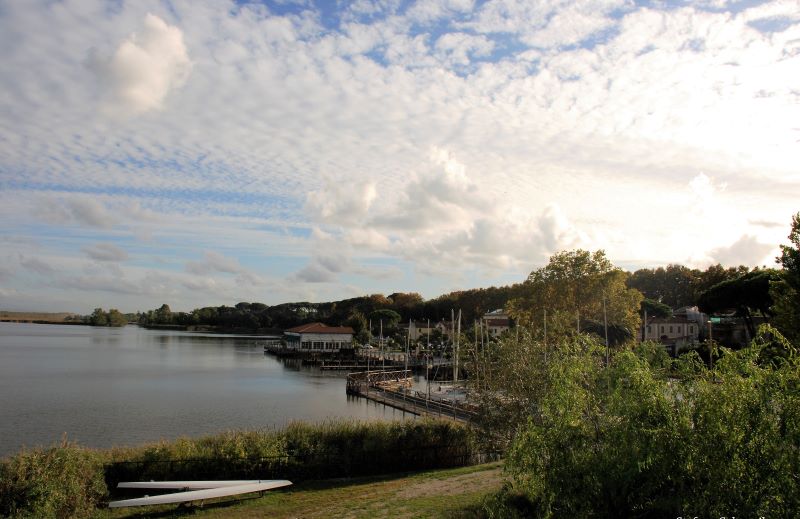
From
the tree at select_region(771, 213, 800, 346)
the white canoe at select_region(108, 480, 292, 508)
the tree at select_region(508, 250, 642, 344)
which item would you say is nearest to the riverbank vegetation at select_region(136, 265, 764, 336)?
the tree at select_region(508, 250, 642, 344)

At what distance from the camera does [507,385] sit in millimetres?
22312

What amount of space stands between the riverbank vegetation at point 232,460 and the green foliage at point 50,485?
0.07 feet

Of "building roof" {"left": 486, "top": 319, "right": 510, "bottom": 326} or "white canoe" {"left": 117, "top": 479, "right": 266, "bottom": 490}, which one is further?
"building roof" {"left": 486, "top": 319, "right": 510, "bottom": 326}

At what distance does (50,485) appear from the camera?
15.5 m

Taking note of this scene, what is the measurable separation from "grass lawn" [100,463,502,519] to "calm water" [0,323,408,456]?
679 inches

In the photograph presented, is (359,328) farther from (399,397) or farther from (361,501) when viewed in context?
(361,501)

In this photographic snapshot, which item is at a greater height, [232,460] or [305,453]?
[232,460]

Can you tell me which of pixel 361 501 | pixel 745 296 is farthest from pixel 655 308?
pixel 361 501

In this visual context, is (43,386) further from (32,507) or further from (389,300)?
(389,300)

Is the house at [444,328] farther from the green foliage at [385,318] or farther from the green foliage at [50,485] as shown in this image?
the green foliage at [50,485]

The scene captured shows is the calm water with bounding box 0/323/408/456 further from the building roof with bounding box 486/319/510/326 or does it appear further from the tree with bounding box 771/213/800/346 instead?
the building roof with bounding box 486/319/510/326

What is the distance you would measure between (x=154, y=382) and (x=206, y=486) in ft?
Answer: 165

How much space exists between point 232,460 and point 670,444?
1588 cm

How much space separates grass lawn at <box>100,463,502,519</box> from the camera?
16.3m
